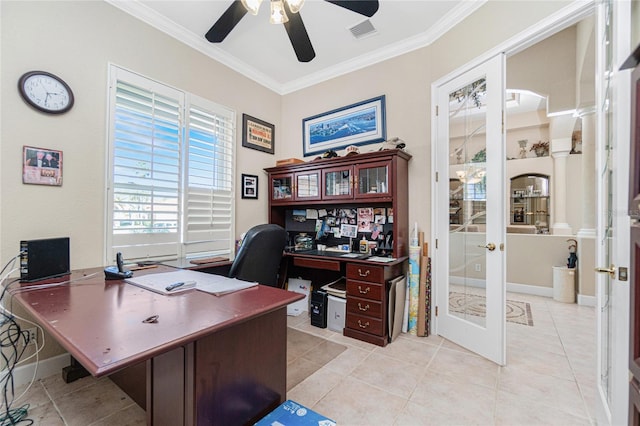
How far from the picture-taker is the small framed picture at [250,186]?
351cm

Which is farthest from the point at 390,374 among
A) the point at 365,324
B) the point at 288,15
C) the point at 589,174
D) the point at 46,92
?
the point at 589,174

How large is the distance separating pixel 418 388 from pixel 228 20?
3.03 meters

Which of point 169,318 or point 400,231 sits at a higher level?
point 400,231

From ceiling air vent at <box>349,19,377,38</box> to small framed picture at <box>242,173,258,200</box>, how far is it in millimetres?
2012

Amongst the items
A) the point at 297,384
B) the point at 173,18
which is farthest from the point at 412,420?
the point at 173,18

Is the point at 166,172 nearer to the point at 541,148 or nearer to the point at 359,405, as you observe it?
the point at 359,405

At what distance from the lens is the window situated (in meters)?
2.41

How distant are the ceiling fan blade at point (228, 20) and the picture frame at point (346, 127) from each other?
1633 millimetres

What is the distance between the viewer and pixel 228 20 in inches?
83.6

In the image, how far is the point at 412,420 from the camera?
1.62 metres

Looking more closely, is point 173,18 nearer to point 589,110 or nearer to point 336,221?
point 336,221

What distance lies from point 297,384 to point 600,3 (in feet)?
9.84

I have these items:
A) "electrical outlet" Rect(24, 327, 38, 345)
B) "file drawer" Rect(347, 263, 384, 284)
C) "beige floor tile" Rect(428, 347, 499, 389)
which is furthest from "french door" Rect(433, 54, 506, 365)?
"electrical outlet" Rect(24, 327, 38, 345)

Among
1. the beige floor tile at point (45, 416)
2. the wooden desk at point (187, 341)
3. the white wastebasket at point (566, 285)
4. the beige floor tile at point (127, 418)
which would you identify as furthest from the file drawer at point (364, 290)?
the white wastebasket at point (566, 285)
